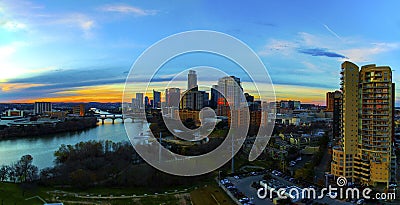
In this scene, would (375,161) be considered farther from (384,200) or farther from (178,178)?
(178,178)

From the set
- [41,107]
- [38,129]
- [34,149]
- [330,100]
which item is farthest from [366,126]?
[41,107]

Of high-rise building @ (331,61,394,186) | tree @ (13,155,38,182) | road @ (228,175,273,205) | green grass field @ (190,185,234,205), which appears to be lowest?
green grass field @ (190,185,234,205)

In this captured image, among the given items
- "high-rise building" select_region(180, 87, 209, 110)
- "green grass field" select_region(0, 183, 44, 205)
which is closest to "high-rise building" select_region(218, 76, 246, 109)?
"high-rise building" select_region(180, 87, 209, 110)

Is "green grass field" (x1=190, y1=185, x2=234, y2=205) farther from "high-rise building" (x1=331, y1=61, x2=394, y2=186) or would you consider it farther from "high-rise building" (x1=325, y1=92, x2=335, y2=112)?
"high-rise building" (x1=325, y1=92, x2=335, y2=112)

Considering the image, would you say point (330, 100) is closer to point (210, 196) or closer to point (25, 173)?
point (210, 196)

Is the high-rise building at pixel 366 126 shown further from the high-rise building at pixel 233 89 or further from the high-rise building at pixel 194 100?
the high-rise building at pixel 194 100

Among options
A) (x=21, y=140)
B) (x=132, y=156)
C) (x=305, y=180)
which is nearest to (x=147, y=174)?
(x=132, y=156)

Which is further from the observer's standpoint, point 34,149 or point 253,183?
point 34,149
